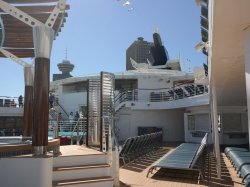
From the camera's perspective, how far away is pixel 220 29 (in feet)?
11.9

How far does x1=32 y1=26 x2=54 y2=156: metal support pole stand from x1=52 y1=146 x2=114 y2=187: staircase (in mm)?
799

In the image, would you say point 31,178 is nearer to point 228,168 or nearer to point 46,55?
point 46,55

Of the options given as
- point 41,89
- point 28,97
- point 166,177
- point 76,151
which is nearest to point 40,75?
point 41,89

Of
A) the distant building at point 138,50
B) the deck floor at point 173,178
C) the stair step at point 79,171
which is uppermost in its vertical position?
the distant building at point 138,50

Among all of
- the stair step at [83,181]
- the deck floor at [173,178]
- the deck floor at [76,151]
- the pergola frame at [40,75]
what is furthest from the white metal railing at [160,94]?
the pergola frame at [40,75]

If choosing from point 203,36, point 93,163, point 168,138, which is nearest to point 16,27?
point 93,163

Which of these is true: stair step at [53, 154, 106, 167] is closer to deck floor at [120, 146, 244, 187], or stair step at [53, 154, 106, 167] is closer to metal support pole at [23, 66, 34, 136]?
deck floor at [120, 146, 244, 187]

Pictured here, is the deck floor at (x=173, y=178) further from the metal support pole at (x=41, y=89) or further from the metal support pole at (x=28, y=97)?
the metal support pole at (x=28, y=97)

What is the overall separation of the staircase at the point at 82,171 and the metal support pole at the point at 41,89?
2.62 feet

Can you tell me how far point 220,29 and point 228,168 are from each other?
5.73 m

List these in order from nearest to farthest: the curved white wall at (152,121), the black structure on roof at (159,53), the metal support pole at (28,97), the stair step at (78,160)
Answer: the stair step at (78,160)
the metal support pole at (28,97)
the curved white wall at (152,121)
the black structure on roof at (159,53)

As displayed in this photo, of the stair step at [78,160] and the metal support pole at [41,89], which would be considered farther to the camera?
the stair step at [78,160]

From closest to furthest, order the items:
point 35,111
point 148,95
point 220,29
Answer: point 220,29 < point 35,111 < point 148,95

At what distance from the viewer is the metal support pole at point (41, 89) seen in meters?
4.22
